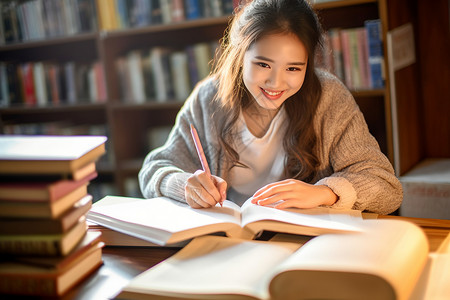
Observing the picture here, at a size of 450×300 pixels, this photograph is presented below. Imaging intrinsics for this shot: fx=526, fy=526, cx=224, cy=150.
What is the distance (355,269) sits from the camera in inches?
25.4

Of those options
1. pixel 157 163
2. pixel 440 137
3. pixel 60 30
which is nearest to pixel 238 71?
pixel 157 163

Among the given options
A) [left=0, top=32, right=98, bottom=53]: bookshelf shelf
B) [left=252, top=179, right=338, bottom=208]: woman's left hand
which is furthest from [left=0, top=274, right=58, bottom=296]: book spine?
[left=0, top=32, right=98, bottom=53]: bookshelf shelf

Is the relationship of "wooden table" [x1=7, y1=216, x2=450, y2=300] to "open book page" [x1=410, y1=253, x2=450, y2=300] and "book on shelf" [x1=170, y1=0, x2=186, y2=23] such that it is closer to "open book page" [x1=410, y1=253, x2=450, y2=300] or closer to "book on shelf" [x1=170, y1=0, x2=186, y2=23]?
"open book page" [x1=410, y1=253, x2=450, y2=300]

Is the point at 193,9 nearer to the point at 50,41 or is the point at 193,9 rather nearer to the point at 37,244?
the point at 50,41

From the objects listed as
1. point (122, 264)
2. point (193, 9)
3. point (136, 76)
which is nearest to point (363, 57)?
point (193, 9)

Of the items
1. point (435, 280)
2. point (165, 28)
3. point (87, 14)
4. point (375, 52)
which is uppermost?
point (87, 14)

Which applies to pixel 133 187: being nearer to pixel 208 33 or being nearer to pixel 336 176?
pixel 208 33

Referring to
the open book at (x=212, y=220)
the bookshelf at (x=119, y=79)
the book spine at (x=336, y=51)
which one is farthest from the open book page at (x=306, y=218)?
the bookshelf at (x=119, y=79)

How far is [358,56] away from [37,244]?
1581mm

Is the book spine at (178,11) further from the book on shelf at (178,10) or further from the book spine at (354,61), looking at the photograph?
the book spine at (354,61)

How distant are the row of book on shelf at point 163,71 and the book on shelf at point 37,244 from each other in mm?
1715

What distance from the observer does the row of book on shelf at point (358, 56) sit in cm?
195

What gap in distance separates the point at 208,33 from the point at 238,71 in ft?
4.39

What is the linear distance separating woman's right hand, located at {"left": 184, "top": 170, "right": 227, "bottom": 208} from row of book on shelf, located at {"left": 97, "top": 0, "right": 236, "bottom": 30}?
1.36 m
